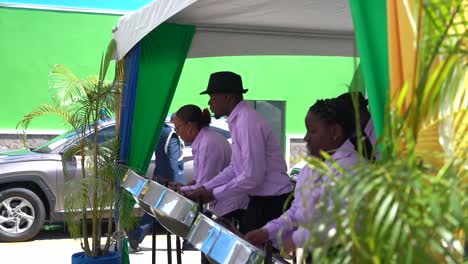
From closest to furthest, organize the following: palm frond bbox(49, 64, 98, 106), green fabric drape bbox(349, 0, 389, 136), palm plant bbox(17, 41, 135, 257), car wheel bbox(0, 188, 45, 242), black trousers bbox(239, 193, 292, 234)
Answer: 1. green fabric drape bbox(349, 0, 389, 136)
2. black trousers bbox(239, 193, 292, 234)
3. palm plant bbox(17, 41, 135, 257)
4. palm frond bbox(49, 64, 98, 106)
5. car wheel bbox(0, 188, 45, 242)

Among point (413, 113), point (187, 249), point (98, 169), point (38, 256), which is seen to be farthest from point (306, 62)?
point (413, 113)

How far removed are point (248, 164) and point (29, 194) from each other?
4377 mm

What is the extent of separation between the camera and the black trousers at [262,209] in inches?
147

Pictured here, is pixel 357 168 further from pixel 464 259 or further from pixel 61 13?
pixel 61 13

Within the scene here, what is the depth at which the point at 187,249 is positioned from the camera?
6750 mm

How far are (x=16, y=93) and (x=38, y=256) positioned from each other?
4.26 meters

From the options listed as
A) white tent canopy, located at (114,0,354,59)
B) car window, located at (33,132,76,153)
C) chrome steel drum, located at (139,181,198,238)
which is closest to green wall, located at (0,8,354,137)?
car window, located at (33,132,76,153)

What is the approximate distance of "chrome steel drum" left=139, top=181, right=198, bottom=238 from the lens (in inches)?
107

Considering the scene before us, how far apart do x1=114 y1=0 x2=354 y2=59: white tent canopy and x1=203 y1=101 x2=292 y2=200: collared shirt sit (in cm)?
74

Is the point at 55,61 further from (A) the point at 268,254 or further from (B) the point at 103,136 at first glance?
(A) the point at 268,254

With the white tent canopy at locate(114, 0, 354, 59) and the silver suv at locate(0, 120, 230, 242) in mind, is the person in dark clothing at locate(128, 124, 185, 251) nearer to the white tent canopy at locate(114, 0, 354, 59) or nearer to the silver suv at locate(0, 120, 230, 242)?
the silver suv at locate(0, 120, 230, 242)

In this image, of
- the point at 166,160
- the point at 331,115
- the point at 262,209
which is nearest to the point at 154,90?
the point at 262,209

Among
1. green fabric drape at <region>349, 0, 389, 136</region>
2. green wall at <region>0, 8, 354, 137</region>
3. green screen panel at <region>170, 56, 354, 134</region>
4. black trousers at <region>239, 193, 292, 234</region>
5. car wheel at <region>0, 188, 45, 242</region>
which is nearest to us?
green fabric drape at <region>349, 0, 389, 136</region>

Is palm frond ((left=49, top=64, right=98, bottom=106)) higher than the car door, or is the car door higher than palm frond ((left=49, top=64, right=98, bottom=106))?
palm frond ((left=49, top=64, right=98, bottom=106))
